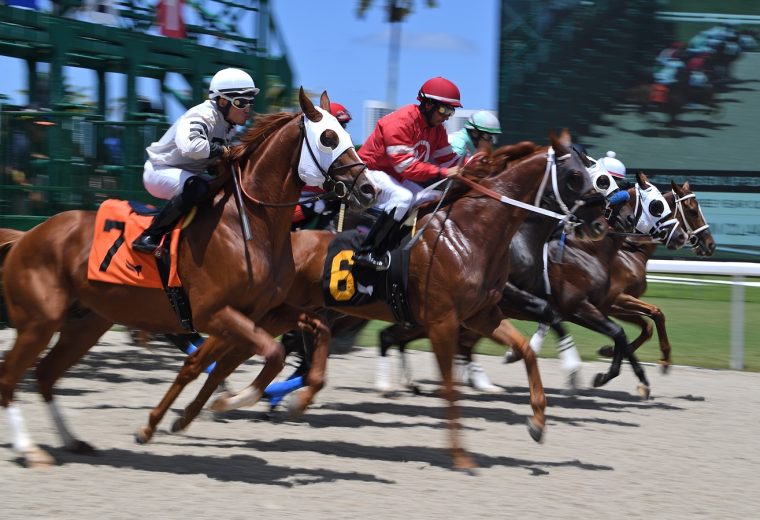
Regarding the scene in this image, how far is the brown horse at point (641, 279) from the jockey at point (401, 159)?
3301 mm

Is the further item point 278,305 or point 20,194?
point 20,194

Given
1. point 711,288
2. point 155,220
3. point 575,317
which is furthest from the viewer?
point 711,288

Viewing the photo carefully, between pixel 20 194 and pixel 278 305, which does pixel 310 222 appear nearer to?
pixel 278 305

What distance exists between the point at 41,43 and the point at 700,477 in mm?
7773

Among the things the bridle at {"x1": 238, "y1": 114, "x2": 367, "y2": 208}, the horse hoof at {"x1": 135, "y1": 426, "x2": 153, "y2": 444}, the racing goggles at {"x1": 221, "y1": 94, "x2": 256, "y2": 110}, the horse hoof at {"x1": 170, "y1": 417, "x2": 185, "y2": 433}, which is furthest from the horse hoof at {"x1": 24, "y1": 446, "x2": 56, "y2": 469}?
the racing goggles at {"x1": 221, "y1": 94, "x2": 256, "y2": 110}

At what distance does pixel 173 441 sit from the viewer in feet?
22.1

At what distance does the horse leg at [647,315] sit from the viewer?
31.7ft

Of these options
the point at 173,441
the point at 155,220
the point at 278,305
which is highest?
the point at 155,220

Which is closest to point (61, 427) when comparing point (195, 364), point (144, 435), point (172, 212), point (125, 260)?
point (144, 435)

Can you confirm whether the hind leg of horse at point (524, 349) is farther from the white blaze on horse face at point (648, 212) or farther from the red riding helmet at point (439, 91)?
the white blaze on horse face at point (648, 212)

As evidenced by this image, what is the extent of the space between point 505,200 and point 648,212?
3.87 meters

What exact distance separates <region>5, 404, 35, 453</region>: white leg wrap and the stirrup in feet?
7.58

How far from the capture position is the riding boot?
5906 mm

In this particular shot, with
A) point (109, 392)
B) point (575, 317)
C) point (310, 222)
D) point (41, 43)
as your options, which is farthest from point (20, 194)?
point (575, 317)
